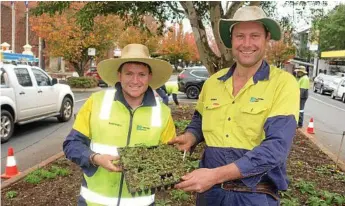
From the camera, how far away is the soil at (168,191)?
4.69 metres

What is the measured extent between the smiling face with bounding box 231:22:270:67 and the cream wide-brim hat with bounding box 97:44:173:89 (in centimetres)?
56

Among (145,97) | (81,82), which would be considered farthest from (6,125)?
(81,82)

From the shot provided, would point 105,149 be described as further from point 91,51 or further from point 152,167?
point 91,51

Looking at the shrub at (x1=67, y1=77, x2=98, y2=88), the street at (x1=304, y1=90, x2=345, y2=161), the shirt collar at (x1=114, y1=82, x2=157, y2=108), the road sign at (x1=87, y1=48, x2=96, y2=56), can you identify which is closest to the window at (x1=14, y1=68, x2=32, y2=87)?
the shirt collar at (x1=114, y1=82, x2=157, y2=108)

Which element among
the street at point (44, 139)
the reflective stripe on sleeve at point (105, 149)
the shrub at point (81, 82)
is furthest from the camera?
the shrub at point (81, 82)

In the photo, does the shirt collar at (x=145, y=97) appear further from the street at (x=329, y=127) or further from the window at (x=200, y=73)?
the window at (x=200, y=73)

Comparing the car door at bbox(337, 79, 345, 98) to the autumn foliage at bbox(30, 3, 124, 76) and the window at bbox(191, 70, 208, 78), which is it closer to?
the window at bbox(191, 70, 208, 78)

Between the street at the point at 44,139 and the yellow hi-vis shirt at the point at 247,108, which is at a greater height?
the yellow hi-vis shirt at the point at 247,108

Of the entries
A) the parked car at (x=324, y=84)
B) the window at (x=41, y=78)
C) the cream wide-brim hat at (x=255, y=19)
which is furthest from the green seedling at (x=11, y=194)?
the parked car at (x=324, y=84)

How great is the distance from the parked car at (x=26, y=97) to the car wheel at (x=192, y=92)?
383 inches

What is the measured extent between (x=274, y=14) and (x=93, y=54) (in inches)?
638

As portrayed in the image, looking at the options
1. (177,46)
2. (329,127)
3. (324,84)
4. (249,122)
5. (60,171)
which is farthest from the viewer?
(177,46)

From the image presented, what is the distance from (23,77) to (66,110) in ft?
8.19

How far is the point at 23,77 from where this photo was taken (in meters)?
9.62
